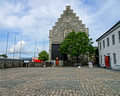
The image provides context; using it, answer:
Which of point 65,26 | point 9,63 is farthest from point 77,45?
point 9,63

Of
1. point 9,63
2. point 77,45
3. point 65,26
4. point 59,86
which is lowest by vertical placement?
point 59,86

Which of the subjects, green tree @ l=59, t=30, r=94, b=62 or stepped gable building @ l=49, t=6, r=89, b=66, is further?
stepped gable building @ l=49, t=6, r=89, b=66

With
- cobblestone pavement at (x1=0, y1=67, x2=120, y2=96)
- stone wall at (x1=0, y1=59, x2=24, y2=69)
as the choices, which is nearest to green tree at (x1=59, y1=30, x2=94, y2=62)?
stone wall at (x1=0, y1=59, x2=24, y2=69)

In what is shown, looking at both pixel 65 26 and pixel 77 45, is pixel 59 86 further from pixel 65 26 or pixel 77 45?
pixel 65 26

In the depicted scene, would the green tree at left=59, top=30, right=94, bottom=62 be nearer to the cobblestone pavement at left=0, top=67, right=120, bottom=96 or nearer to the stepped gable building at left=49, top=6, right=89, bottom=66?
the stepped gable building at left=49, top=6, right=89, bottom=66

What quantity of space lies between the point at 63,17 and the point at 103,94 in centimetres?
3561

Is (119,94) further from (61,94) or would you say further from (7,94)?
(7,94)

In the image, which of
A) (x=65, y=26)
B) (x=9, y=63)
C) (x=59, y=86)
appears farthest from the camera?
A: (x=65, y=26)

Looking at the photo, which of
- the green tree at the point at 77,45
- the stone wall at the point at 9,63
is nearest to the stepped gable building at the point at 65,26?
the green tree at the point at 77,45

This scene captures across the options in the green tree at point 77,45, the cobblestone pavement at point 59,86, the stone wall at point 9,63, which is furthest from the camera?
the green tree at point 77,45

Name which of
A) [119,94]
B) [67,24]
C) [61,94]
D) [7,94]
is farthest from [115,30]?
[67,24]

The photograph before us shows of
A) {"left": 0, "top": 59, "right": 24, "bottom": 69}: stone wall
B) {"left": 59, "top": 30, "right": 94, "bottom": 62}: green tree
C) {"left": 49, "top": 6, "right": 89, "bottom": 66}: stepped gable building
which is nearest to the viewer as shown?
{"left": 0, "top": 59, "right": 24, "bottom": 69}: stone wall

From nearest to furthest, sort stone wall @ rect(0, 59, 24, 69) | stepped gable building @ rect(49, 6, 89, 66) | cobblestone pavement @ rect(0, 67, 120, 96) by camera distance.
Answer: cobblestone pavement @ rect(0, 67, 120, 96) → stone wall @ rect(0, 59, 24, 69) → stepped gable building @ rect(49, 6, 89, 66)

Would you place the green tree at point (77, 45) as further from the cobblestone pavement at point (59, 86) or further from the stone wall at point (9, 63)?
the cobblestone pavement at point (59, 86)
